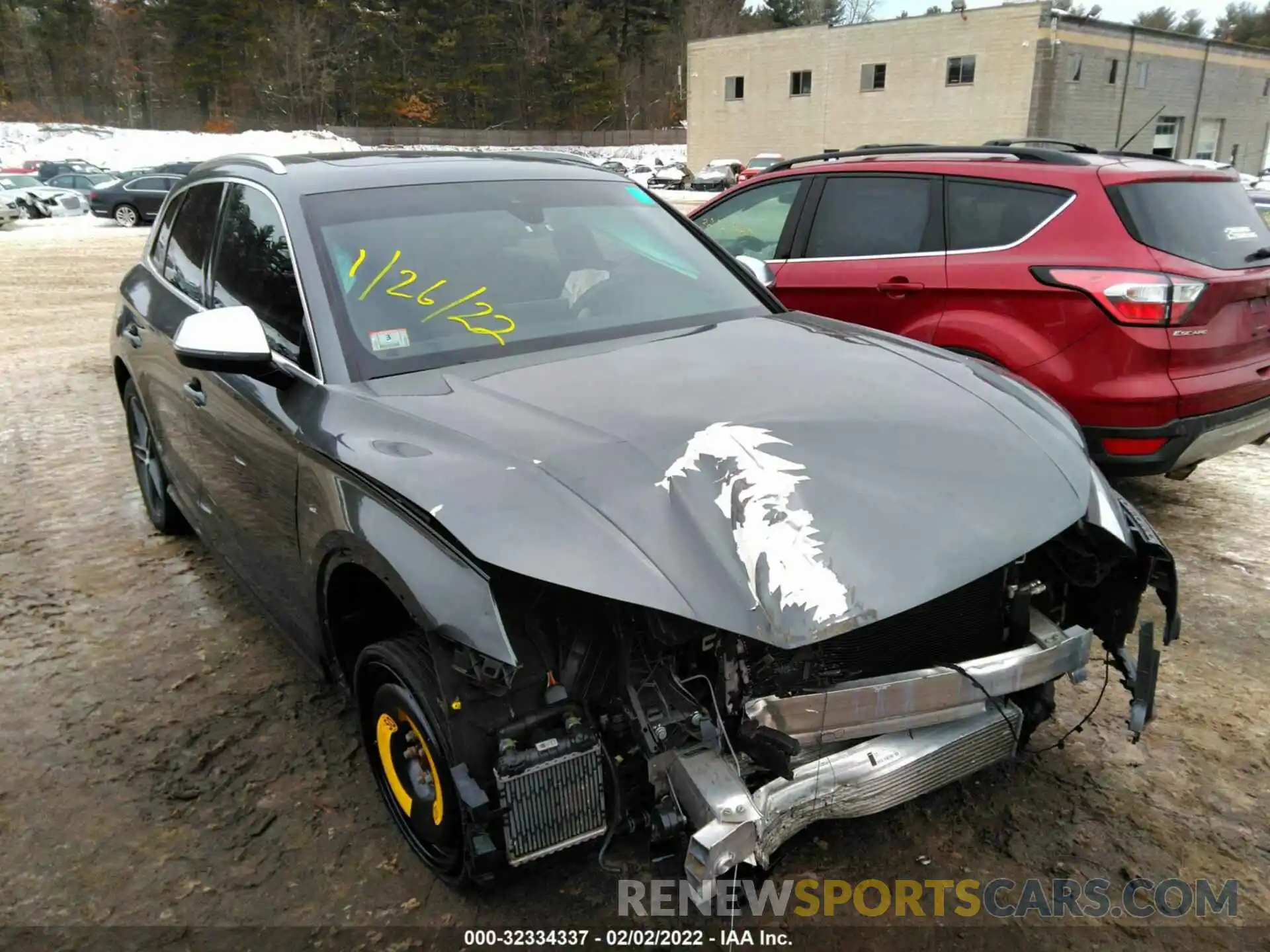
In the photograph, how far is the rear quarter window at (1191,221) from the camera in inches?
170

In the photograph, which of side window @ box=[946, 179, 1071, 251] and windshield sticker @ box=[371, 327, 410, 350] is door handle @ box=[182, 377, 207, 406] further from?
side window @ box=[946, 179, 1071, 251]

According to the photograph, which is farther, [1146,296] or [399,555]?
[1146,296]

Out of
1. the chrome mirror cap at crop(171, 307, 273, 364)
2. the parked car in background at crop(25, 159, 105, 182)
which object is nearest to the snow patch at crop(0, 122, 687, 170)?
the parked car in background at crop(25, 159, 105, 182)

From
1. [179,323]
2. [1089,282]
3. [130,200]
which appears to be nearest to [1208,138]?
[130,200]

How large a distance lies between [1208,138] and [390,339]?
196ft

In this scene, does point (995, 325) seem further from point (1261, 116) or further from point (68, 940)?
point (1261, 116)

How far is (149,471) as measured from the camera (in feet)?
15.7

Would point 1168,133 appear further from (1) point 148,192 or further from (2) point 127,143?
(2) point 127,143

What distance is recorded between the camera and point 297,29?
65.3 metres

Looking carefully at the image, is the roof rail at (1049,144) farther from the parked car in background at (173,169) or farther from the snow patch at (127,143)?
the snow patch at (127,143)

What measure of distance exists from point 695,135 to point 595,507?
180 feet

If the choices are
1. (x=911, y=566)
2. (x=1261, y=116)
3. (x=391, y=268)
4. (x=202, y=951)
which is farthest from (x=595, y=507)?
(x=1261, y=116)

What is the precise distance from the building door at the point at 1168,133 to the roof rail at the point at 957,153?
49546 millimetres

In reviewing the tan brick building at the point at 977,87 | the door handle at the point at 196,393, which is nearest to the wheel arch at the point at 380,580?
the door handle at the point at 196,393
